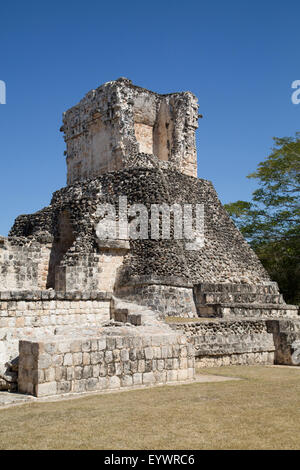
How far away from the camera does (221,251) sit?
1802 centimetres

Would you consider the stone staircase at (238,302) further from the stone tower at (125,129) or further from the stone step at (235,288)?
the stone tower at (125,129)

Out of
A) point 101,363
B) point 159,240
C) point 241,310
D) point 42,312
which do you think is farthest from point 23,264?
point 101,363

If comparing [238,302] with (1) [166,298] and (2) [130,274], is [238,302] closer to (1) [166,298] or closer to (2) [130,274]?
(1) [166,298]

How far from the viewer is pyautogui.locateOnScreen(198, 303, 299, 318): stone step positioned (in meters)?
14.6

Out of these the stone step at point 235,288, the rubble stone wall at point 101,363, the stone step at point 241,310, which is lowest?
the rubble stone wall at point 101,363

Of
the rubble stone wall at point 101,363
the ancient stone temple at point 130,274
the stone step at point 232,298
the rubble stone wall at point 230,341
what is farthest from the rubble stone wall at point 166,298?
the rubble stone wall at point 101,363

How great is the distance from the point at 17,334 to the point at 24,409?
14.8 ft

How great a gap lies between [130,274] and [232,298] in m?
3.18

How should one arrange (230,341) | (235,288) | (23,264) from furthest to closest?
(23,264) < (235,288) < (230,341)

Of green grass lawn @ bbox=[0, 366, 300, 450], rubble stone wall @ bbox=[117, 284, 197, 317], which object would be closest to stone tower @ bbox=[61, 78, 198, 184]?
rubble stone wall @ bbox=[117, 284, 197, 317]

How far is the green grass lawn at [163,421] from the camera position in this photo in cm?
465

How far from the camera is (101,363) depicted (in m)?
7.39
